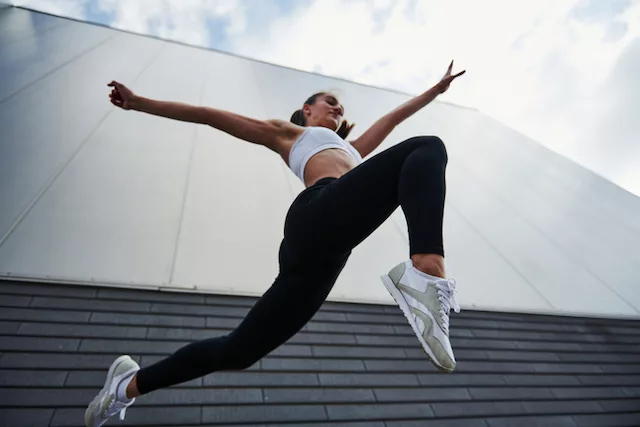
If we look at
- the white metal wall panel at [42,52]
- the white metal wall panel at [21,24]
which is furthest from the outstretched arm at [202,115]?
the white metal wall panel at [21,24]

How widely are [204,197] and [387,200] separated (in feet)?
6.99

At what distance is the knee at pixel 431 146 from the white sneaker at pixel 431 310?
0.23 metres

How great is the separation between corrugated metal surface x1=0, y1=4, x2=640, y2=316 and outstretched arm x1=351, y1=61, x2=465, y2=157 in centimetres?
116

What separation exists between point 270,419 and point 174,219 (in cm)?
132

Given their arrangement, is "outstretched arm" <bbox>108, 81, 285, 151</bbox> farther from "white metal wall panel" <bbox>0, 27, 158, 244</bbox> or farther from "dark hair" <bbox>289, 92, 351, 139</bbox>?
"white metal wall panel" <bbox>0, 27, 158, 244</bbox>

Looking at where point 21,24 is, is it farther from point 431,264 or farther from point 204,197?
point 431,264

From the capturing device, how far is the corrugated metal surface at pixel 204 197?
86.0 inches

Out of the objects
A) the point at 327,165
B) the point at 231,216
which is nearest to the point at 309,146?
the point at 327,165

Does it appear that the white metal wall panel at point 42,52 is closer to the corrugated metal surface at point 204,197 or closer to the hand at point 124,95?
the corrugated metal surface at point 204,197

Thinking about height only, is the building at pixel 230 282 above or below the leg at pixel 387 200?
below

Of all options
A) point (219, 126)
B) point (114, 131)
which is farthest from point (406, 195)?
point (114, 131)

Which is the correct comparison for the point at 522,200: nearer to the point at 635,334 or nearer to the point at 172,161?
the point at 635,334

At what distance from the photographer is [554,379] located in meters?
2.39

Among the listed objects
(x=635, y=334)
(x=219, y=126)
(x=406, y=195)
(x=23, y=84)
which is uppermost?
(x=406, y=195)
